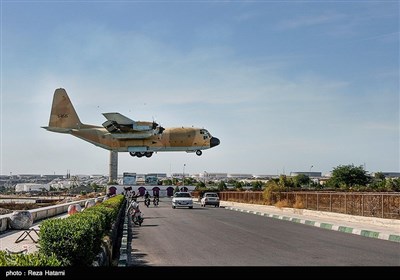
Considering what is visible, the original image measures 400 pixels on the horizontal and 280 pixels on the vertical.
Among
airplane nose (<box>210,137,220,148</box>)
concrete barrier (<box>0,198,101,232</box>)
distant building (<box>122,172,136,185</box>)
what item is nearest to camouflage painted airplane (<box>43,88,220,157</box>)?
airplane nose (<box>210,137,220,148</box>)

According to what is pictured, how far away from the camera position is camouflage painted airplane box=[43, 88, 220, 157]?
152 feet

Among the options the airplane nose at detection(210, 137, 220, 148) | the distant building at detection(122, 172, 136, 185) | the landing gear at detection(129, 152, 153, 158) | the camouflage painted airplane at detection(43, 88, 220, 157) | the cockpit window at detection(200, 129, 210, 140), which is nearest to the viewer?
the camouflage painted airplane at detection(43, 88, 220, 157)

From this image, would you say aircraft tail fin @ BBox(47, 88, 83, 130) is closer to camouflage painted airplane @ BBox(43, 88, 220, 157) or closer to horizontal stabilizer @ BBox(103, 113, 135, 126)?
camouflage painted airplane @ BBox(43, 88, 220, 157)

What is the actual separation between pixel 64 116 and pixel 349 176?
53.1m

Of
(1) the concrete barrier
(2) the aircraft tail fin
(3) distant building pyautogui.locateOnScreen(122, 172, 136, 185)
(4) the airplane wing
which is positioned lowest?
(1) the concrete barrier

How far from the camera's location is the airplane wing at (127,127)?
151 feet

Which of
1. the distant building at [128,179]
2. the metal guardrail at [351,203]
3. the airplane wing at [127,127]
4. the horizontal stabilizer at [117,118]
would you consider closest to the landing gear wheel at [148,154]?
the airplane wing at [127,127]

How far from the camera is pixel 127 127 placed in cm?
4700

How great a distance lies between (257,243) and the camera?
17.7 meters

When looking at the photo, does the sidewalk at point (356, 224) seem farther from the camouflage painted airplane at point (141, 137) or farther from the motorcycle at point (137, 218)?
the camouflage painted airplane at point (141, 137)

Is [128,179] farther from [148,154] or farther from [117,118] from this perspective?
[117,118]

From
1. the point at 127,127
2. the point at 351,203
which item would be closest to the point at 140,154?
the point at 127,127
